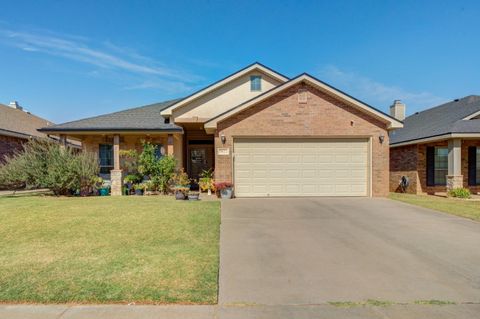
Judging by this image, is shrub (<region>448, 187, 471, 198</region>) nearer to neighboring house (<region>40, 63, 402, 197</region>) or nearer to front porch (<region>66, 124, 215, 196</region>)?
neighboring house (<region>40, 63, 402, 197</region>)

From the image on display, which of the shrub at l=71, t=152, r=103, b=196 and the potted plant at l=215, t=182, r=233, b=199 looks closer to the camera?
the potted plant at l=215, t=182, r=233, b=199

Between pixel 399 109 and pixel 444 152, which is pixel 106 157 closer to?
pixel 444 152

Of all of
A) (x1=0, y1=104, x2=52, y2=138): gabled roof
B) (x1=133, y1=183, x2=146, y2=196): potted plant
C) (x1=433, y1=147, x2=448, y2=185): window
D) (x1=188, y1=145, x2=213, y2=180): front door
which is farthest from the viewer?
(x1=188, y1=145, x2=213, y2=180): front door

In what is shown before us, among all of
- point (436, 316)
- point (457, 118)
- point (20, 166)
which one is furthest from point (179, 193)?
point (457, 118)

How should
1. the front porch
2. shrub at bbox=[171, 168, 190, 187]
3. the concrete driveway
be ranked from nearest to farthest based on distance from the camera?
the concrete driveway → shrub at bbox=[171, 168, 190, 187] → the front porch

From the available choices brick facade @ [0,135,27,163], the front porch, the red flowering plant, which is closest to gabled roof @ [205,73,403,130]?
the red flowering plant

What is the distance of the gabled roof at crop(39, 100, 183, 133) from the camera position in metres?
13.8

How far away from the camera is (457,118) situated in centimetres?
1473

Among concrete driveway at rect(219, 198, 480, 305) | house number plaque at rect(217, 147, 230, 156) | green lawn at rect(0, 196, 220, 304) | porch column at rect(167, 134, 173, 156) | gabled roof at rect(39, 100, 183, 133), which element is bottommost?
concrete driveway at rect(219, 198, 480, 305)

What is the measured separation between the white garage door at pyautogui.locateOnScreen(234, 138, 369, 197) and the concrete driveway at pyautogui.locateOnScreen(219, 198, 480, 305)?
12.6 ft

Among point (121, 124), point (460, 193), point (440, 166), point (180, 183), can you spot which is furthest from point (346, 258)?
point (440, 166)

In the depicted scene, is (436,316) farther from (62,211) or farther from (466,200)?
(466,200)

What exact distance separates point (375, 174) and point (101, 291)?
1181 cm

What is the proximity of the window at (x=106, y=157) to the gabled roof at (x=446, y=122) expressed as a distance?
53.7 feet
